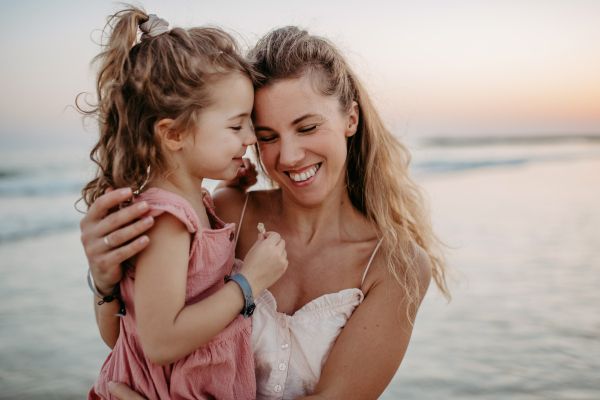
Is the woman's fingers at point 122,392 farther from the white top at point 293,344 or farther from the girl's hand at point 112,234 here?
the white top at point 293,344

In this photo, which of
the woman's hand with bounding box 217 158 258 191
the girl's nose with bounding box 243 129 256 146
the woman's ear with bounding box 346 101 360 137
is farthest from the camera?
the woman's hand with bounding box 217 158 258 191

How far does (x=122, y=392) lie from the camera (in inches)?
70.6

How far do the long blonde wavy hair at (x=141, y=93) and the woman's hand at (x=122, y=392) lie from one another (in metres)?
0.78

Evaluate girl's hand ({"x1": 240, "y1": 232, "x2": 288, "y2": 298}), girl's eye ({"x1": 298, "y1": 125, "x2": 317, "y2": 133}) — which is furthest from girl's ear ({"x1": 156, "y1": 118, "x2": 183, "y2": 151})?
girl's eye ({"x1": 298, "y1": 125, "x2": 317, "y2": 133})

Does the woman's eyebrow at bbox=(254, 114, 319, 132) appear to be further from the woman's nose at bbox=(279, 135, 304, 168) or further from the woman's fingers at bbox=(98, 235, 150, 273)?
the woman's fingers at bbox=(98, 235, 150, 273)

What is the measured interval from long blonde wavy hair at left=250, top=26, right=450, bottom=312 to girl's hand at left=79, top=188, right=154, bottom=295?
92cm

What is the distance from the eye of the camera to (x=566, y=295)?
512cm

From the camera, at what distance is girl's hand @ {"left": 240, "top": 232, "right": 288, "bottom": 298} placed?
1.78 m

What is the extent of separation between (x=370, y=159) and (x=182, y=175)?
123cm

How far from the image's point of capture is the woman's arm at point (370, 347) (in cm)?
200

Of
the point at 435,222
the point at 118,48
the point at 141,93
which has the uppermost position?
the point at 118,48

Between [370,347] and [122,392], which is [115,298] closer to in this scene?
[122,392]

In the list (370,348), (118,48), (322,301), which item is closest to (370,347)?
(370,348)

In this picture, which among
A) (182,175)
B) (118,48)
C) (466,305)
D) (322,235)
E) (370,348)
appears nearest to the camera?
(118,48)
